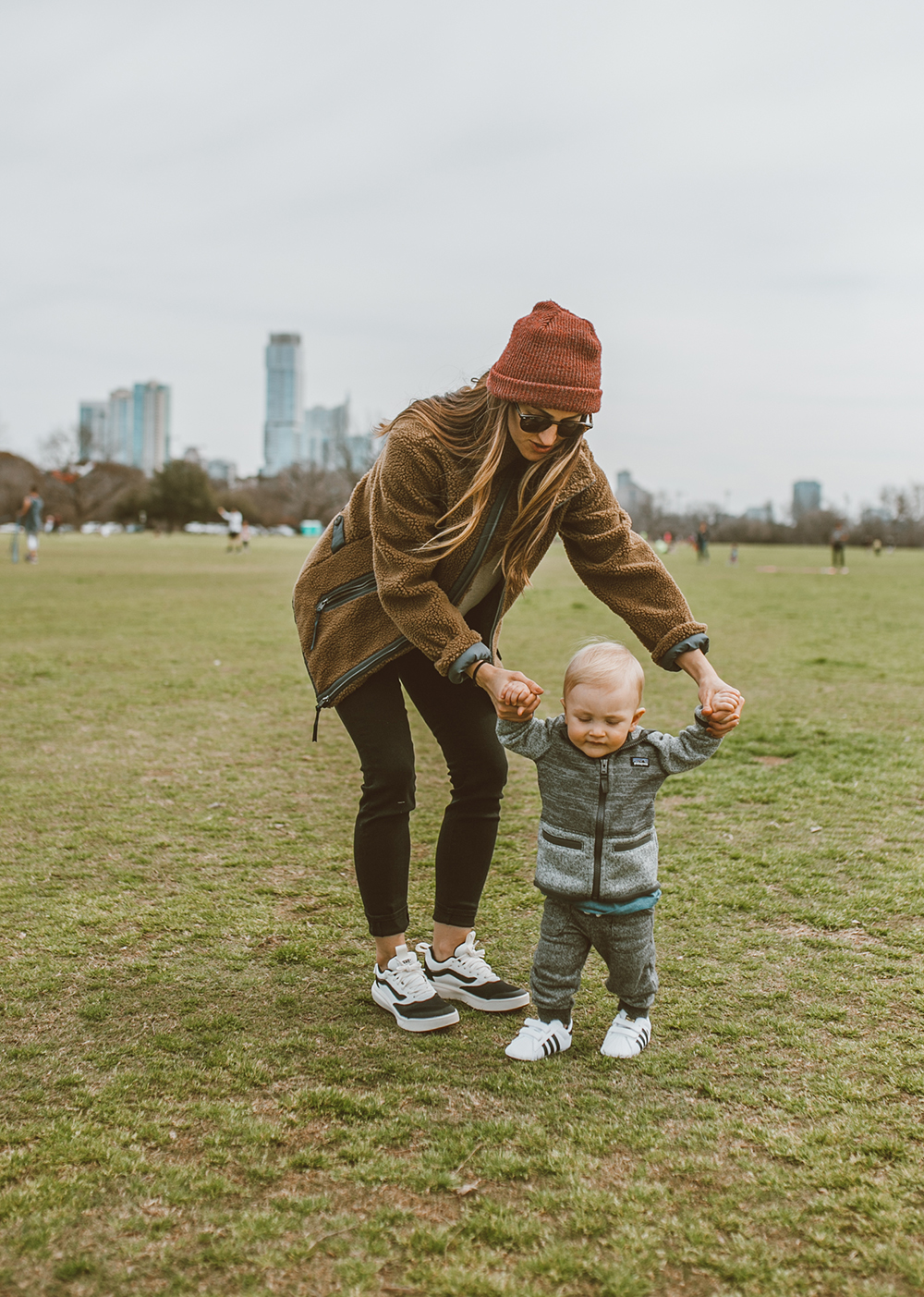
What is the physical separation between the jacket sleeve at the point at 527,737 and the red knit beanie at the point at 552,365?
2.70 feet

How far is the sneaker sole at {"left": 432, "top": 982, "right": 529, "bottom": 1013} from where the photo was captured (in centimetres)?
307

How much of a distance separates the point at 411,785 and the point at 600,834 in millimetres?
571

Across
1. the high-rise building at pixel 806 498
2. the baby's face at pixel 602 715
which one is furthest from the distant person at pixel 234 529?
the high-rise building at pixel 806 498

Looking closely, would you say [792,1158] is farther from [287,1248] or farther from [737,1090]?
[287,1248]

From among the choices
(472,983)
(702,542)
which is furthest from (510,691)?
(702,542)

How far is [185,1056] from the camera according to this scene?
2.77 m

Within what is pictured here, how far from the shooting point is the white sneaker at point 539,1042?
2.77 m

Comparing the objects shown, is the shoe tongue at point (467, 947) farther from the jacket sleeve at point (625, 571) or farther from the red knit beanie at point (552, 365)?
the red knit beanie at point (552, 365)

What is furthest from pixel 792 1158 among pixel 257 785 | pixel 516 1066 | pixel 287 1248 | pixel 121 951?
pixel 257 785

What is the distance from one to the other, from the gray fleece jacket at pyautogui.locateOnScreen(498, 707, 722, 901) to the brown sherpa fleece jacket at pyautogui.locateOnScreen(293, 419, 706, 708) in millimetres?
339

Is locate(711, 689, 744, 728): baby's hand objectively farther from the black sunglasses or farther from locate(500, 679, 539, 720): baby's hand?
the black sunglasses

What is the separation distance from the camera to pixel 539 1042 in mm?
2783

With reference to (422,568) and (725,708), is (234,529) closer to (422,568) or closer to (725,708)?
(422,568)

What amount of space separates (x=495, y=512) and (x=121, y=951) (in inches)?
76.6
